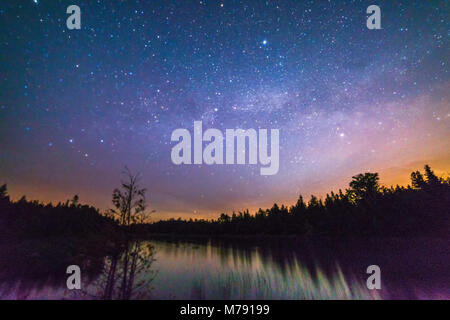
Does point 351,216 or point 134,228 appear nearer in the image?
point 134,228

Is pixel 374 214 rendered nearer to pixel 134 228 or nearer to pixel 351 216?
pixel 351 216

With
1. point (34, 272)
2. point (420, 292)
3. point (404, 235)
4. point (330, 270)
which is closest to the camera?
point (420, 292)

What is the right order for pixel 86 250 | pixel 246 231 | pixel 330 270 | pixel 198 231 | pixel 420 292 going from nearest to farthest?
pixel 86 250 < pixel 420 292 < pixel 330 270 < pixel 246 231 < pixel 198 231

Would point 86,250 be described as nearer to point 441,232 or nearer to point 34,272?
point 34,272

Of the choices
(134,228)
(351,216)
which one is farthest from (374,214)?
(134,228)

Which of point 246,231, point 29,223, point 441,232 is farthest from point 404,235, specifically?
point 29,223

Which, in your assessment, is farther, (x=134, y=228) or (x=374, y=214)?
(x=374, y=214)

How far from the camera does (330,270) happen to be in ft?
86.4

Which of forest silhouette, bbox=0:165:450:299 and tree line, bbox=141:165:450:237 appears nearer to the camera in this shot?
forest silhouette, bbox=0:165:450:299

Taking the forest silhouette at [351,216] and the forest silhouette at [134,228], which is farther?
the forest silhouette at [351,216]

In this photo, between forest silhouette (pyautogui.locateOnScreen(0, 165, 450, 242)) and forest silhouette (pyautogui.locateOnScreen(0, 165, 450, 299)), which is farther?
forest silhouette (pyautogui.locateOnScreen(0, 165, 450, 242))

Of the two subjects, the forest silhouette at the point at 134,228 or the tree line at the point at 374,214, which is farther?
the tree line at the point at 374,214
